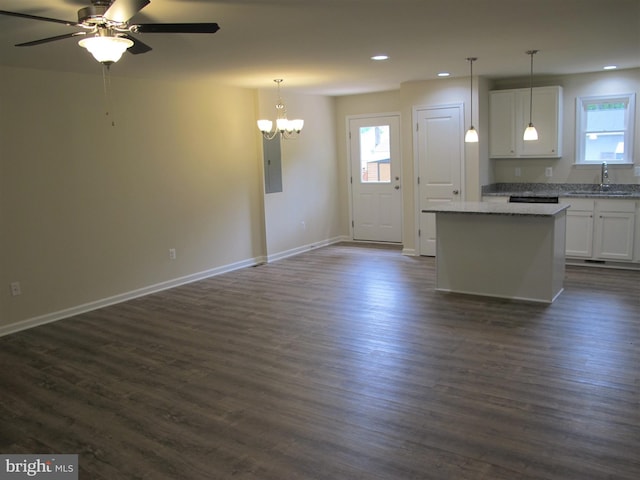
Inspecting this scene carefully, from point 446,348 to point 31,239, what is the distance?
3783mm

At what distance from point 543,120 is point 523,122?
24cm

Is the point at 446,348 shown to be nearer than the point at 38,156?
Yes

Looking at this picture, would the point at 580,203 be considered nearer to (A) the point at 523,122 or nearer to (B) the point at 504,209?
(A) the point at 523,122

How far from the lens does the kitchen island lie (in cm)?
504

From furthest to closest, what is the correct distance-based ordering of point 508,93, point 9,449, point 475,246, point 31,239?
point 508,93 < point 475,246 < point 31,239 < point 9,449

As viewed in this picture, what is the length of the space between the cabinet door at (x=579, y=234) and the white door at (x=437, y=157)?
1.37 meters

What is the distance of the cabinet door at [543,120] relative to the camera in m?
6.68

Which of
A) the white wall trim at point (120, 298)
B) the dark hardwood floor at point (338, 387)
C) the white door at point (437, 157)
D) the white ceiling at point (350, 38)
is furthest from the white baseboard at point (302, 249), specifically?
the white ceiling at point (350, 38)

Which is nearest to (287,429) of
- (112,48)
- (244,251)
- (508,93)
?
(112,48)

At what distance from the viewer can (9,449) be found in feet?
9.43

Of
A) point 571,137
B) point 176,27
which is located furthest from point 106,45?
point 571,137

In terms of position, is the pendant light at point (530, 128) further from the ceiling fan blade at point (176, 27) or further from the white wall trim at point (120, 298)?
the white wall trim at point (120, 298)

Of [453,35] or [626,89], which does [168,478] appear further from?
[626,89]

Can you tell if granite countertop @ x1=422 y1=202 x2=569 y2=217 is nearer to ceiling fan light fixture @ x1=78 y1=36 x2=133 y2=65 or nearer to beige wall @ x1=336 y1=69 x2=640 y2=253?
beige wall @ x1=336 y1=69 x2=640 y2=253
